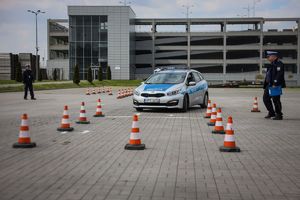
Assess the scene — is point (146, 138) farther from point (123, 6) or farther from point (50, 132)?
point (123, 6)

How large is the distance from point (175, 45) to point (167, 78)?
80.4 meters

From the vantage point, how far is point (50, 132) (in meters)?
11.2

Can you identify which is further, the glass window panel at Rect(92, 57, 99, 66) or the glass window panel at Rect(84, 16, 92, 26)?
the glass window panel at Rect(92, 57, 99, 66)

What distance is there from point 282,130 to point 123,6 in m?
79.8

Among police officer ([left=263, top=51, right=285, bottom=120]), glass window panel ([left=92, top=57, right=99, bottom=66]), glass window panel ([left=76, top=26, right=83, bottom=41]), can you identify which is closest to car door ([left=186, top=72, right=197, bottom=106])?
police officer ([left=263, top=51, right=285, bottom=120])

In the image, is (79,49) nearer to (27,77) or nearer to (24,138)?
(27,77)

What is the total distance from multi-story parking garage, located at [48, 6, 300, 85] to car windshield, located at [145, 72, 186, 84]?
68803 millimetres

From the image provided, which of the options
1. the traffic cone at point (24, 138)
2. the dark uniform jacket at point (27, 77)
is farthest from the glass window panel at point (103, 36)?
the traffic cone at point (24, 138)

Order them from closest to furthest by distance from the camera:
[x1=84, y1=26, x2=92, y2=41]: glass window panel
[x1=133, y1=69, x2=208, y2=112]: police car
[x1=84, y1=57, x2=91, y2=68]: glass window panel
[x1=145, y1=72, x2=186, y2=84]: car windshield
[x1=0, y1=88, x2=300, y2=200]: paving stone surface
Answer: [x1=0, y1=88, x2=300, y2=200]: paving stone surface
[x1=133, y1=69, x2=208, y2=112]: police car
[x1=145, y1=72, x2=186, y2=84]: car windshield
[x1=84, y1=26, x2=92, y2=41]: glass window panel
[x1=84, y1=57, x2=91, y2=68]: glass window panel

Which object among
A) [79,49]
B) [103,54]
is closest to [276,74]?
[79,49]

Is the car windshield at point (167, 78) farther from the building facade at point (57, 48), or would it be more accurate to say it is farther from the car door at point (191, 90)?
the building facade at point (57, 48)

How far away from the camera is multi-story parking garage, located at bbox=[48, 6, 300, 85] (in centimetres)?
8738

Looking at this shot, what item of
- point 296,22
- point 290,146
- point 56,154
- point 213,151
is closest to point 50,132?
point 56,154

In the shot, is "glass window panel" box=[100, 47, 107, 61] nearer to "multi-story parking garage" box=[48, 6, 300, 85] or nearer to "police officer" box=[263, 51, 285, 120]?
"multi-story parking garage" box=[48, 6, 300, 85]
